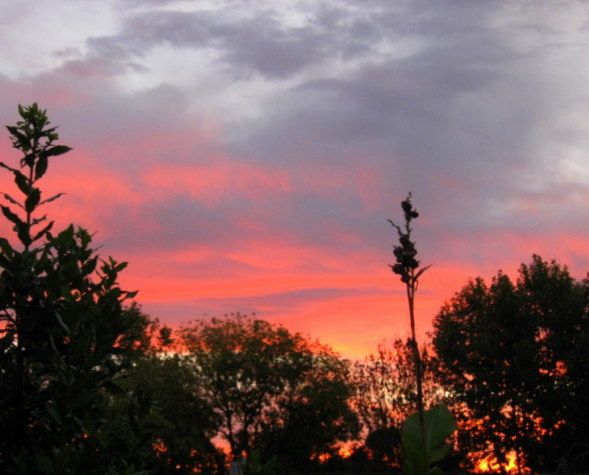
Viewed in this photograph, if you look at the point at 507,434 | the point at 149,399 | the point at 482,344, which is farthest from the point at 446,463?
the point at 149,399

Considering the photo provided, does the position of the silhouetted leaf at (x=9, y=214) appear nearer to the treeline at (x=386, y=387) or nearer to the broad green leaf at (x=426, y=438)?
the broad green leaf at (x=426, y=438)

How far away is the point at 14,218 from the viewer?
8758mm

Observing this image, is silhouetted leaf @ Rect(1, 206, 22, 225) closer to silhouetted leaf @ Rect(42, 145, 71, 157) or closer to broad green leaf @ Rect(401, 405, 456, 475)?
silhouetted leaf @ Rect(42, 145, 71, 157)

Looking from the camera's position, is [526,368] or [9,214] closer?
[9,214]

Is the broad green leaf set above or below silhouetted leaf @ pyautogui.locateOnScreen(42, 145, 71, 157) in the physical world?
below

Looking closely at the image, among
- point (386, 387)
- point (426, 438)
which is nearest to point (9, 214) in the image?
point (426, 438)

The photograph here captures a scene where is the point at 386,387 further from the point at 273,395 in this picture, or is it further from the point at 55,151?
the point at 55,151

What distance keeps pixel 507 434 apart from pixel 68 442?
176 ft

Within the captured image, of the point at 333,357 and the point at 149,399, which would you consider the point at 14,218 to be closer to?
the point at 149,399

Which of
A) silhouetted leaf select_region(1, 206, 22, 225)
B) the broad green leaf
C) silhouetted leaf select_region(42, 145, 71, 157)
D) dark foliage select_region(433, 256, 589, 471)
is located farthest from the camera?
dark foliage select_region(433, 256, 589, 471)

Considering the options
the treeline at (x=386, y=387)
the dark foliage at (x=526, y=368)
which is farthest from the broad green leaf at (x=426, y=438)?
the dark foliage at (x=526, y=368)

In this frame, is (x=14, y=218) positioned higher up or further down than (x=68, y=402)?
higher up

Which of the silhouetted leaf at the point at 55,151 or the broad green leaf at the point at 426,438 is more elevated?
the silhouetted leaf at the point at 55,151

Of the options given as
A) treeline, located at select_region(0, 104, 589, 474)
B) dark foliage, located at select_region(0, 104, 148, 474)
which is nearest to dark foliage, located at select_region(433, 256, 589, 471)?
treeline, located at select_region(0, 104, 589, 474)
